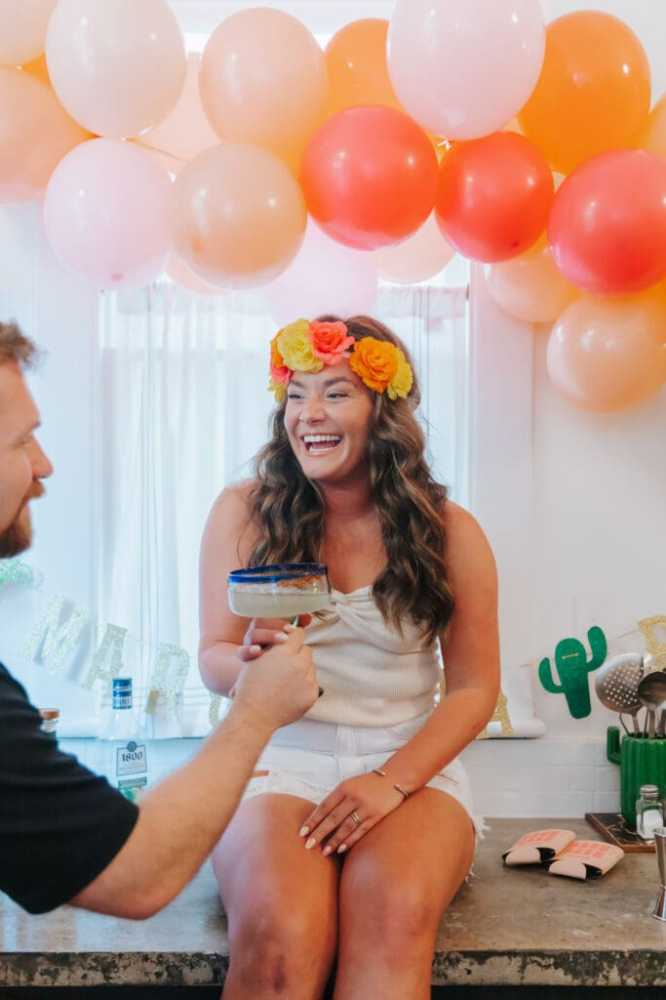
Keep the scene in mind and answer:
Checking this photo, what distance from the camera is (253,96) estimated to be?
224cm

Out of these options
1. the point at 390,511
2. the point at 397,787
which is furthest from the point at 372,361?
the point at 397,787

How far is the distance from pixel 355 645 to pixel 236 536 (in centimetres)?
38

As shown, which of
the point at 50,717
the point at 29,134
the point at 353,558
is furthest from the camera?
the point at 50,717

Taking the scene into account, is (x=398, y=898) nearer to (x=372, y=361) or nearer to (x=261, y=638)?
(x=261, y=638)

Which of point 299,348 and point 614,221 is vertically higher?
point 614,221

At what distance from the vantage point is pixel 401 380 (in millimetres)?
2490

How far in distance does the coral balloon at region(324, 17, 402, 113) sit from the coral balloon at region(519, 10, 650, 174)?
0.33 m

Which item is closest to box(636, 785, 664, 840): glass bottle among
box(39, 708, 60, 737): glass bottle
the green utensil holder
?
the green utensil holder

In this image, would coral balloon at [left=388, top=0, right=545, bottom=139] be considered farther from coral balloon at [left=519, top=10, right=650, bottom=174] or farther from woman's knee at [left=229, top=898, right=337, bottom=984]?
woman's knee at [left=229, top=898, right=337, bottom=984]

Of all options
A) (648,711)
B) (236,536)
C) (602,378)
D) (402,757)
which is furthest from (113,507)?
(648,711)

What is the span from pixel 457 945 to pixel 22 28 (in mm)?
2063

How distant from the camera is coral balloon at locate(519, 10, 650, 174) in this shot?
7.55ft

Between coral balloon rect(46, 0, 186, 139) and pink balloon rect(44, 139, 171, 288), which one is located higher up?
coral balloon rect(46, 0, 186, 139)

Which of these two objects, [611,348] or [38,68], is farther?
[611,348]
